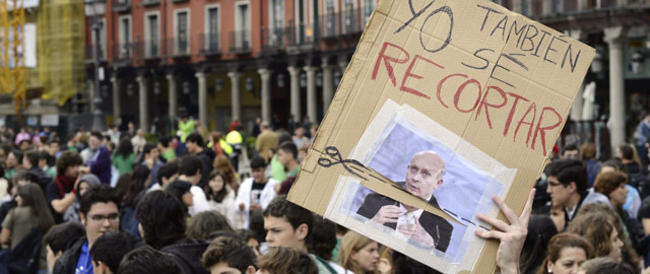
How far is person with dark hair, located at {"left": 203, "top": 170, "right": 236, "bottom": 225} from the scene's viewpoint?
956 cm

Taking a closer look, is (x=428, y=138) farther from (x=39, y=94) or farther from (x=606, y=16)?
(x=39, y=94)

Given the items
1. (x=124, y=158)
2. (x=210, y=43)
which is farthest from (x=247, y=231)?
(x=210, y=43)

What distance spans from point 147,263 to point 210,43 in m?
38.1

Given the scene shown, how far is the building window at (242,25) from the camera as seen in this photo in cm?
4025

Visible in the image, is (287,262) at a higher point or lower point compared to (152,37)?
lower

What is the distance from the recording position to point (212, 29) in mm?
42250

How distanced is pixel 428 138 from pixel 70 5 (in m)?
43.6

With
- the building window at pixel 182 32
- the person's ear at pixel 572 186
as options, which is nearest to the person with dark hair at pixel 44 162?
the person's ear at pixel 572 186

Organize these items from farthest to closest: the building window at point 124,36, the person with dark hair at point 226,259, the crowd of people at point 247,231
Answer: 1. the building window at point 124,36
2. the person with dark hair at point 226,259
3. the crowd of people at point 247,231

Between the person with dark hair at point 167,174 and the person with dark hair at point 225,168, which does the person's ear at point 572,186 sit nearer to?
the person with dark hair at point 167,174

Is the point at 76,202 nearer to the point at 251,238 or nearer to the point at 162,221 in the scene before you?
the point at 251,238

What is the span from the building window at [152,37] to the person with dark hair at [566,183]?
126 feet

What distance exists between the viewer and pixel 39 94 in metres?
46.1

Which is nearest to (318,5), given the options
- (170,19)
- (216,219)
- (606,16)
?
(170,19)
